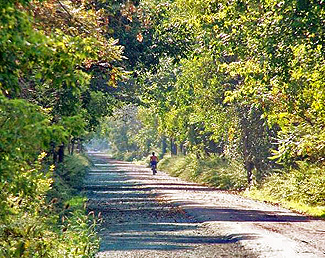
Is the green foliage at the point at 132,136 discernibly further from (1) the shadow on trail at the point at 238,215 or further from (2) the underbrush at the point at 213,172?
(1) the shadow on trail at the point at 238,215

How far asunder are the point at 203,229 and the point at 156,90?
789 inches

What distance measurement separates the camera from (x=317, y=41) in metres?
18.7

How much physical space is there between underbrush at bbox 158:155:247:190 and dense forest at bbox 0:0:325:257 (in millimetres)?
135

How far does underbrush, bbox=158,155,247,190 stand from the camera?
43.9 metres

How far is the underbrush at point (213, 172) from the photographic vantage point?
144 feet

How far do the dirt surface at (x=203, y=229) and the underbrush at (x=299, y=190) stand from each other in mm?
1035

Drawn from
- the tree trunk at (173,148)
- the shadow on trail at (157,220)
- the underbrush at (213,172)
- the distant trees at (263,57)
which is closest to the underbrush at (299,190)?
the distant trees at (263,57)

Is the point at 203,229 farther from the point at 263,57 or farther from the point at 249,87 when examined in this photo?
the point at 249,87

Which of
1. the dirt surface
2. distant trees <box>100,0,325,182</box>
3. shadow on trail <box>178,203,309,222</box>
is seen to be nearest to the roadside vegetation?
distant trees <box>100,0,325,182</box>

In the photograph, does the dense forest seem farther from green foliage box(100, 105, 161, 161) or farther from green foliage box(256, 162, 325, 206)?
green foliage box(100, 105, 161, 161)

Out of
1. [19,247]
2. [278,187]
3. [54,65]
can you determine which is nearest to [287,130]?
[278,187]

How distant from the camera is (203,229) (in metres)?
20.9

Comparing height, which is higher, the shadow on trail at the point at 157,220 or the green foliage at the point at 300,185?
the green foliage at the point at 300,185

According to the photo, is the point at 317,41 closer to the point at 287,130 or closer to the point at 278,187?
the point at 287,130
